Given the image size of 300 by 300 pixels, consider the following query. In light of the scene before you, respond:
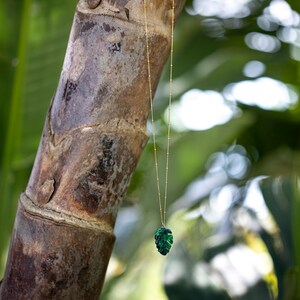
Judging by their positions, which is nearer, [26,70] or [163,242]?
[163,242]

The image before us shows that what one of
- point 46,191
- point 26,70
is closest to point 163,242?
point 46,191

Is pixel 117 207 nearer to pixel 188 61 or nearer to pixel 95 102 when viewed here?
pixel 95 102

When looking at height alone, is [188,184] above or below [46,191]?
below

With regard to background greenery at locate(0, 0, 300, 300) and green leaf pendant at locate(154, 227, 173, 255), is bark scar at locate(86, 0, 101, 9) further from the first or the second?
background greenery at locate(0, 0, 300, 300)

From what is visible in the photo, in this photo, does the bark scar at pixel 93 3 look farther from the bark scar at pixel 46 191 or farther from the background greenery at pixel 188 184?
the background greenery at pixel 188 184

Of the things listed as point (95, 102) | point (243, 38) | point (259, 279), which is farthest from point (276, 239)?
point (95, 102)

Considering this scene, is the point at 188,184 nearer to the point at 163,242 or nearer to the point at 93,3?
the point at 163,242
